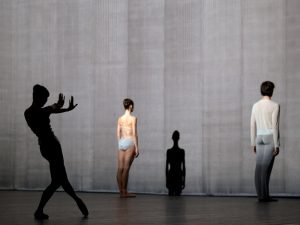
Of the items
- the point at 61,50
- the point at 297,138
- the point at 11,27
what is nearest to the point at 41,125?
the point at 297,138

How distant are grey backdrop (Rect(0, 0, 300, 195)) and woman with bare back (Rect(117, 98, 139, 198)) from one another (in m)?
1.42

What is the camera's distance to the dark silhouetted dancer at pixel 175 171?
14.3 metres

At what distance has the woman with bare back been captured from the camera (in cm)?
1358

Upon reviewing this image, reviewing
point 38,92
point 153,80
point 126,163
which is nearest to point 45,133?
point 38,92

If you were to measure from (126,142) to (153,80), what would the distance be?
2012 millimetres

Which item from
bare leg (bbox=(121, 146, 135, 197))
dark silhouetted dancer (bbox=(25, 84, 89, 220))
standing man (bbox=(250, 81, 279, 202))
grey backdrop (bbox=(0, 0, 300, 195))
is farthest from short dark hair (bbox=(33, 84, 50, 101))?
grey backdrop (bbox=(0, 0, 300, 195))

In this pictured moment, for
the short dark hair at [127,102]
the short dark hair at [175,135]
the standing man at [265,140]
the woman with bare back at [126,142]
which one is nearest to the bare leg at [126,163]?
the woman with bare back at [126,142]

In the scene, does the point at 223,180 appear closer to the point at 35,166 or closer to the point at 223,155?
the point at 223,155

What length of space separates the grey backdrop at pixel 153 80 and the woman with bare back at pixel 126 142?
142cm

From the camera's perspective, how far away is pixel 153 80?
15.1m

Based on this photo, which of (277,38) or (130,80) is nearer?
(277,38)

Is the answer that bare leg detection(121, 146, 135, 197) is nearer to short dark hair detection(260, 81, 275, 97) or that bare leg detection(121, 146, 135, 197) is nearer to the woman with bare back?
the woman with bare back

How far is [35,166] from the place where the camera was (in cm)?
1684

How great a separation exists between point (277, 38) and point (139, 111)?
11.0ft
